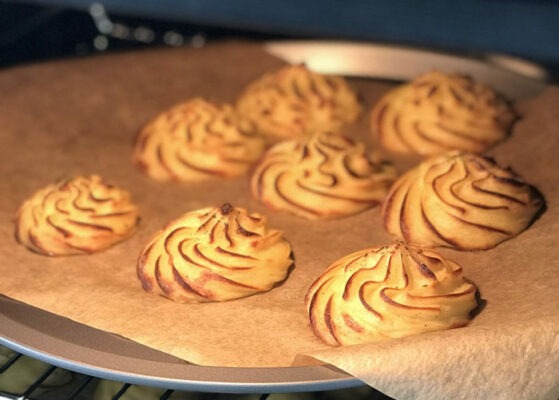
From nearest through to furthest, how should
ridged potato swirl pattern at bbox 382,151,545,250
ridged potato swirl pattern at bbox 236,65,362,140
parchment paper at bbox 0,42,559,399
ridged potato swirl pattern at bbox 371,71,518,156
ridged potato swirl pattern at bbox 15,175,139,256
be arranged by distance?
parchment paper at bbox 0,42,559,399 → ridged potato swirl pattern at bbox 382,151,545,250 → ridged potato swirl pattern at bbox 15,175,139,256 → ridged potato swirl pattern at bbox 371,71,518,156 → ridged potato swirl pattern at bbox 236,65,362,140

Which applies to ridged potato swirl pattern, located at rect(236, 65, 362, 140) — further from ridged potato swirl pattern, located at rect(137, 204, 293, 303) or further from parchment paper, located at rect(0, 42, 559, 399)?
ridged potato swirl pattern, located at rect(137, 204, 293, 303)

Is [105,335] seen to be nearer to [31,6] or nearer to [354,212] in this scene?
[354,212]

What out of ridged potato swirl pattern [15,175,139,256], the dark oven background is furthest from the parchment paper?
the dark oven background

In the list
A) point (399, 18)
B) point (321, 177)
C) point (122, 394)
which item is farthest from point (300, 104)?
point (122, 394)

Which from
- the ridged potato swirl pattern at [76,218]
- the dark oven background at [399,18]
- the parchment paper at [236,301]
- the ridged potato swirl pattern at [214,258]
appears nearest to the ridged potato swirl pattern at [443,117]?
the parchment paper at [236,301]

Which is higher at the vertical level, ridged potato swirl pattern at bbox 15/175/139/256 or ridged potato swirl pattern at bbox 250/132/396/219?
ridged potato swirl pattern at bbox 250/132/396/219

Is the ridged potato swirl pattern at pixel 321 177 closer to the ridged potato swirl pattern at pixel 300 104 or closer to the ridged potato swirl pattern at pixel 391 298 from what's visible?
the ridged potato swirl pattern at pixel 300 104
